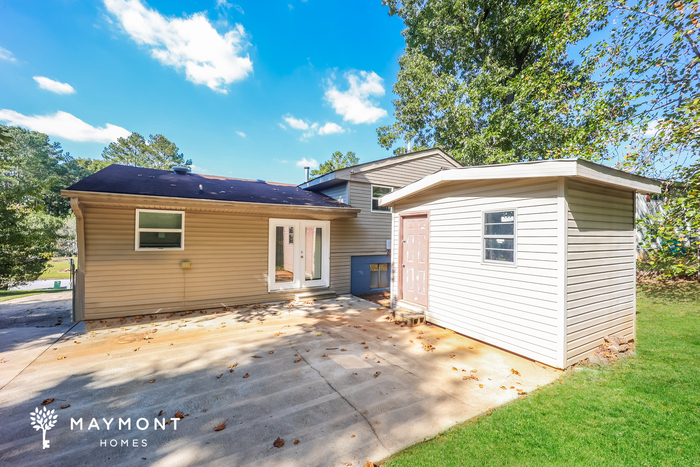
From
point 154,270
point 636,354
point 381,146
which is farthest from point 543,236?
point 381,146

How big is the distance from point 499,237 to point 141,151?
44.3 m

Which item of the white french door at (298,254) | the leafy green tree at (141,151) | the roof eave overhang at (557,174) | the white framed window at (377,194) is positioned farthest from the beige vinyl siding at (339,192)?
the leafy green tree at (141,151)

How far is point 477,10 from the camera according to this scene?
1460 cm

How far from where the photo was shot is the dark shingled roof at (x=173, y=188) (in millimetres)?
5855

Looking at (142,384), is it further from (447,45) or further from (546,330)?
(447,45)

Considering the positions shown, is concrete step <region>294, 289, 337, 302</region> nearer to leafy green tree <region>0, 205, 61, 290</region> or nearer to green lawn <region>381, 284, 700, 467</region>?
green lawn <region>381, 284, 700, 467</region>

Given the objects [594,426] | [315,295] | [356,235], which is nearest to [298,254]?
[315,295]

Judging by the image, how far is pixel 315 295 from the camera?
27.0 ft

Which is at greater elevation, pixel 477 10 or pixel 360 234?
pixel 477 10

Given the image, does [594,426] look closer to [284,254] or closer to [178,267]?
[284,254]

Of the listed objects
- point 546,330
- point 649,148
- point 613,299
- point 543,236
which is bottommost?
point 546,330

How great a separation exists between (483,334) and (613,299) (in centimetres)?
221

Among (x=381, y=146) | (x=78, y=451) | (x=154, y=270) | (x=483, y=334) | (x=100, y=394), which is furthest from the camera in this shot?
(x=381, y=146)

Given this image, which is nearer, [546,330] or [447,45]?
[546,330]
